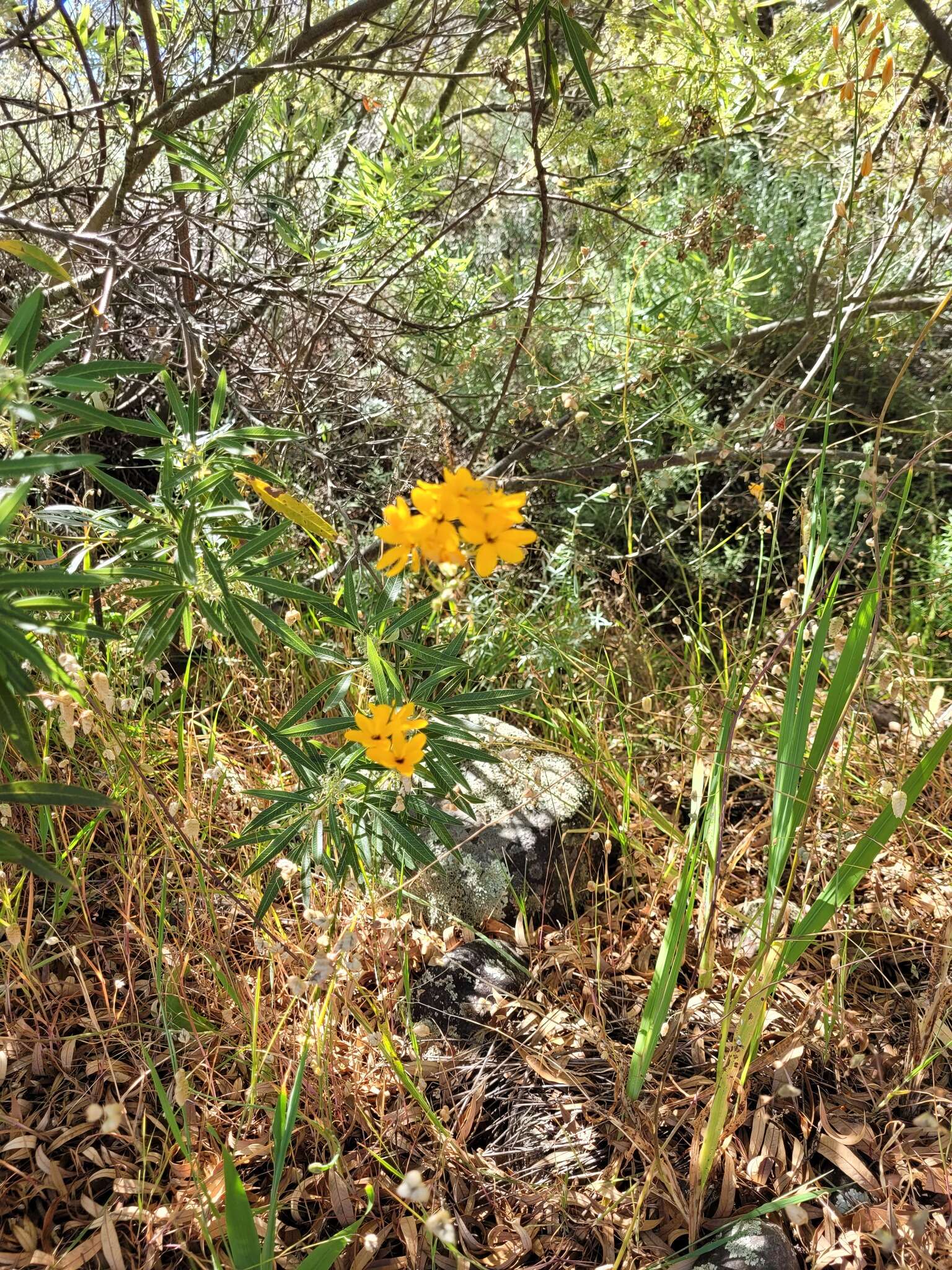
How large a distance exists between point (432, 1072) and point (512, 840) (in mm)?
509

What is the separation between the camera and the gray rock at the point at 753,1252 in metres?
1.20

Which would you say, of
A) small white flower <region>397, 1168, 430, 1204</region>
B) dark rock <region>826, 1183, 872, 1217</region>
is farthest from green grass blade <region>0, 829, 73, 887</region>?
dark rock <region>826, 1183, 872, 1217</region>

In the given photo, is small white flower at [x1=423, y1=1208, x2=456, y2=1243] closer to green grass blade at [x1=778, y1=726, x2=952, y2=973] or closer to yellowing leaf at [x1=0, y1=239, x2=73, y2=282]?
green grass blade at [x1=778, y1=726, x2=952, y2=973]

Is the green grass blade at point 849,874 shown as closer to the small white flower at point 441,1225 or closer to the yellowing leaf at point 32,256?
the small white flower at point 441,1225

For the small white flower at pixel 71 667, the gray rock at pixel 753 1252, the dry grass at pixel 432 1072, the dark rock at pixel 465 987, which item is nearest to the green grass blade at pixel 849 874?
the dry grass at pixel 432 1072

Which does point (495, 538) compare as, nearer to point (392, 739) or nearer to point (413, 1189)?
point (392, 739)

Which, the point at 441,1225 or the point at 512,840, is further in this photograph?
the point at 512,840

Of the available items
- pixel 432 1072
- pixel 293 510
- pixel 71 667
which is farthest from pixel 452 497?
pixel 432 1072

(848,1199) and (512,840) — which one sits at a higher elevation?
(512,840)

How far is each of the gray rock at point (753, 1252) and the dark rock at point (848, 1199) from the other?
11 centimetres

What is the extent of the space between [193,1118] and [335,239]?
6.44ft

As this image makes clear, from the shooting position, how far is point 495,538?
2.96 ft

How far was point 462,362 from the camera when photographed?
93.7 inches

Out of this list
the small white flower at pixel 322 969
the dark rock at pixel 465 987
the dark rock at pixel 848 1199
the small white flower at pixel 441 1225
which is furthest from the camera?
the dark rock at pixel 465 987
